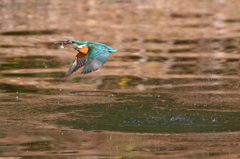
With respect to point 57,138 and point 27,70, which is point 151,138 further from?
point 27,70

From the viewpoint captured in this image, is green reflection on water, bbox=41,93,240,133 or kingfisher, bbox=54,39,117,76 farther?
kingfisher, bbox=54,39,117,76

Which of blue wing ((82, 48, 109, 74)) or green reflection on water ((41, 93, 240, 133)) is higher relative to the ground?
blue wing ((82, 48, 109, 74))

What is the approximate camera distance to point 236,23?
A: 12078 mm

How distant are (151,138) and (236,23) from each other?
7.38 meters

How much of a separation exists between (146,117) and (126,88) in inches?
56.6

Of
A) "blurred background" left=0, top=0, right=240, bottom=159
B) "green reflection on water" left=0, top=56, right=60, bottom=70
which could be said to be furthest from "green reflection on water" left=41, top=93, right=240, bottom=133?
"green reflection on water" left=0, top=56, right=60, bottom=70

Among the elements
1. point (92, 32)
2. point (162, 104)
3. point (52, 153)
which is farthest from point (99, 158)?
point (92, 32)

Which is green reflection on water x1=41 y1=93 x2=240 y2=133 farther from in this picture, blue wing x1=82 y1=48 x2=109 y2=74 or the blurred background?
blue wing x1=82 y1=48 x2=109 y2=74

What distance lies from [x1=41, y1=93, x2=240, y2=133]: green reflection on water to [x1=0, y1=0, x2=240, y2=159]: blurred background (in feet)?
0.04

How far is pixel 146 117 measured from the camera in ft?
20.1

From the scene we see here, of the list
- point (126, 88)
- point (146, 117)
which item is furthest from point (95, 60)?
point (126, 88)

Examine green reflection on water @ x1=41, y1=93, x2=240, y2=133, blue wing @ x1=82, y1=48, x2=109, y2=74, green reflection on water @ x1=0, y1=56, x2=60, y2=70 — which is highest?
green reflection on water @ x1=0, y1=56, x2=60, y2=70

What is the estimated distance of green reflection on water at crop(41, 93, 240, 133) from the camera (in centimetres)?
574

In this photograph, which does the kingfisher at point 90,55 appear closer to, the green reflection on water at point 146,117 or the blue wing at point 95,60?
the blue wing at point 95,60
